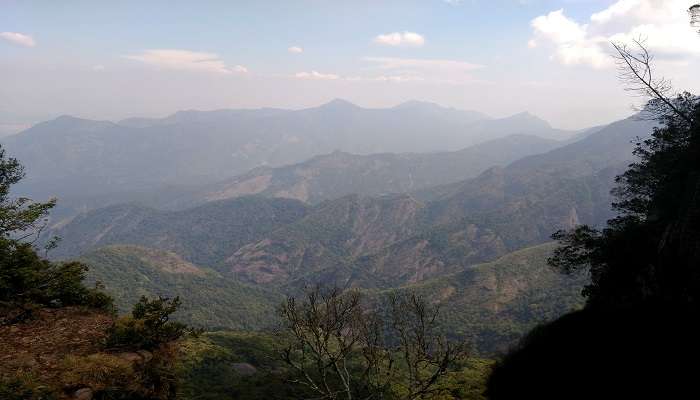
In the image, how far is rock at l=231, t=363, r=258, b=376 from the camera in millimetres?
69631

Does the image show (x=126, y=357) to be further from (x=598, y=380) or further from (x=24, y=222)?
(x=598, y=380)

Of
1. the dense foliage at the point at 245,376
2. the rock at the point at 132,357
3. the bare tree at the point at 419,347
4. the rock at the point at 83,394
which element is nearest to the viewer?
the rock at the point at 83,394

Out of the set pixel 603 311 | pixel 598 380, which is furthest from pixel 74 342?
pixel 603 311

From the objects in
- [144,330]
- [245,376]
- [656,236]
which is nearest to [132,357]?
[144,330]

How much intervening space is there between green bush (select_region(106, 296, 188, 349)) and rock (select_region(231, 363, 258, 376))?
55.9 m

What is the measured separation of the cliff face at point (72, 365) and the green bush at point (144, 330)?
1.50ft

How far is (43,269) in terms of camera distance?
891 inches

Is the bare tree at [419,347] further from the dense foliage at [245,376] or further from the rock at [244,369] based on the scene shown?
the rock at [244,369]

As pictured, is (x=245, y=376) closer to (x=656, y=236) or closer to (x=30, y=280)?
(x=30, y=280)

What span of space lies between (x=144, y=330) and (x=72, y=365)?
2.85 metres

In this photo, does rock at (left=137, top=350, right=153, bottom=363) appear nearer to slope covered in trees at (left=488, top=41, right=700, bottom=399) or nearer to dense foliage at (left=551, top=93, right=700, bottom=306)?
slope covered in trees at (left=488, top=41, right=700, bottom=399)

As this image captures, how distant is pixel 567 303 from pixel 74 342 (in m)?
167

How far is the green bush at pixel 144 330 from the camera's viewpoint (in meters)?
17.1

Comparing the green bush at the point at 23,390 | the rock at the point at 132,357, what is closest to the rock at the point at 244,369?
the rock at the point at 132,357
